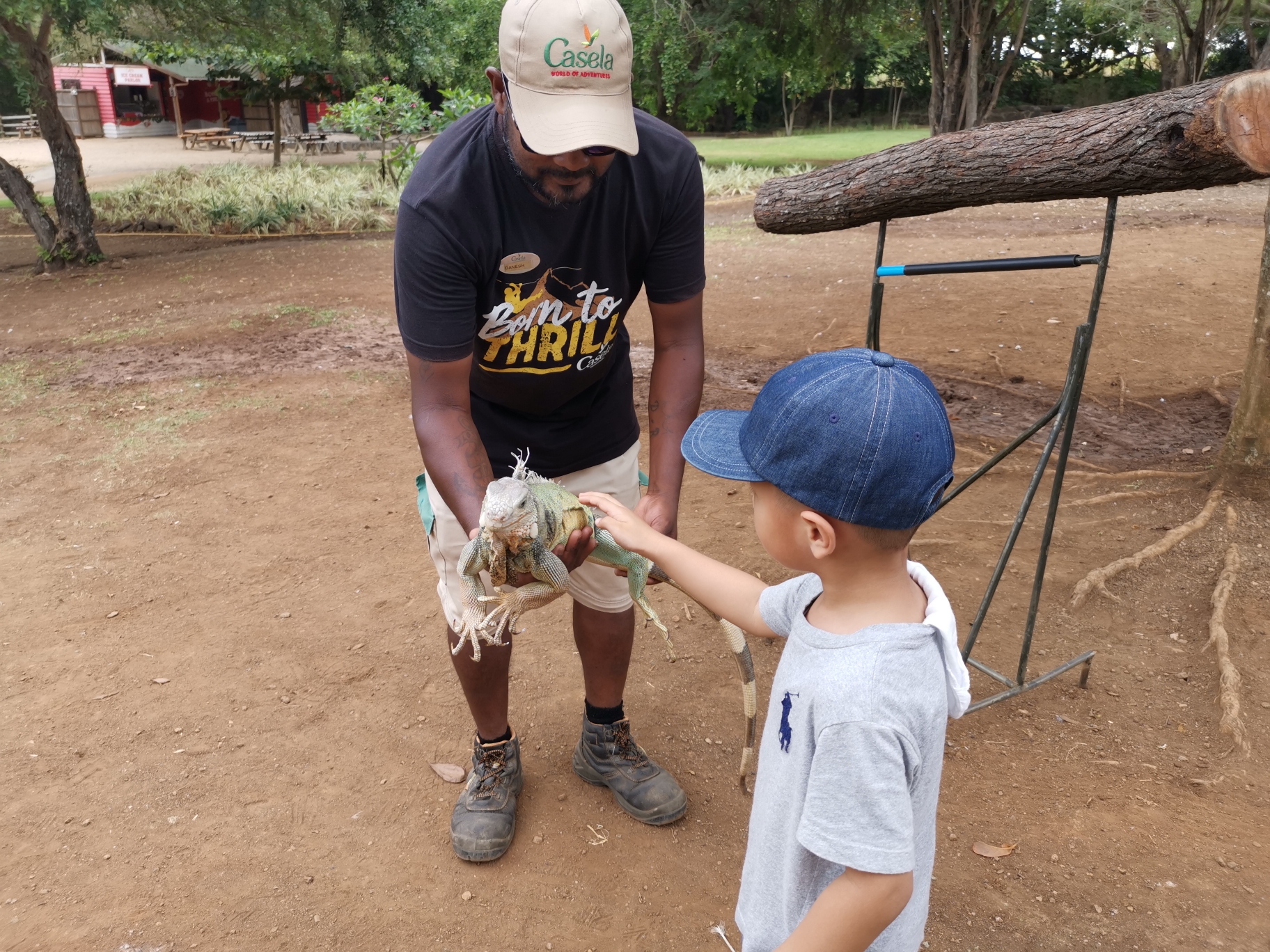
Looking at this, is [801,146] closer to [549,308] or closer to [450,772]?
[450,772]

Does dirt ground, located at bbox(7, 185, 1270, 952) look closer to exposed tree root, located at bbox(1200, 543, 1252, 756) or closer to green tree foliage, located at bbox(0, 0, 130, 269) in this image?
exposed tree root, located at bbox(1200, 543, 1252, 756)

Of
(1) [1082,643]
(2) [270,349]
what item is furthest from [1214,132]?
(2) [270,349]

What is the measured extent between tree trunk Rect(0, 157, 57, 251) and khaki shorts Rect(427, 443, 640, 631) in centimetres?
1065

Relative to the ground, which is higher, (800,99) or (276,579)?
(800,99)

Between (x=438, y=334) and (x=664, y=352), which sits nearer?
(x=438, y=334)

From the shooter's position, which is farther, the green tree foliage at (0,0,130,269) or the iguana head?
the green tree foliage at (0,0,130,269)

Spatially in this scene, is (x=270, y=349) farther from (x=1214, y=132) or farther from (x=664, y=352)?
(x=1214, y=132)

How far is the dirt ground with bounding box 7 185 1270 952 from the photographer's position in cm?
257

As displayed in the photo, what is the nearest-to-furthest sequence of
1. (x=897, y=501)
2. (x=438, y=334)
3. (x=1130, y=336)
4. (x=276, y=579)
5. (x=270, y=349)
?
(x=897, y=501) → (x=438, y=334) → (x=276, y=579) → (x=1130, y=336) → (x=270, y=349)

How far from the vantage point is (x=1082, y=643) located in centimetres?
370

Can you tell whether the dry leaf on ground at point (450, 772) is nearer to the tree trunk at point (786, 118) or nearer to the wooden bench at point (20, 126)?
the tree trunk at point (786, 118)

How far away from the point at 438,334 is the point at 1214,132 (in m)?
2.32

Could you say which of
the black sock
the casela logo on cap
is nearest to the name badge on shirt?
the casela logo on cap

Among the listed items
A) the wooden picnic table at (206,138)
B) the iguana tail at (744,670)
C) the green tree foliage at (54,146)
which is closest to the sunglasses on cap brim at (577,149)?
the iguana tail at (744,670)
